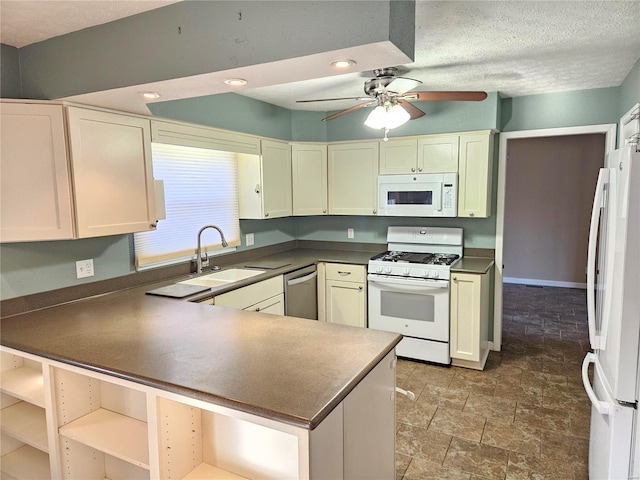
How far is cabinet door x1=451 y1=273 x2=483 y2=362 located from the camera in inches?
141

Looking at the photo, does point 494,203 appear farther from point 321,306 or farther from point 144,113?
point 144,113

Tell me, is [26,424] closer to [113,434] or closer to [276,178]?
[113,434]

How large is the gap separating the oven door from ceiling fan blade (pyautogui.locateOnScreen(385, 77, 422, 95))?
1694 mm

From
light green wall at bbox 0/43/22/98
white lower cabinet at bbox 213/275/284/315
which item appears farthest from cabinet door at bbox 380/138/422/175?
light green wall at bbox 0/43/22/98

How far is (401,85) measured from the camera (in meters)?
2.70

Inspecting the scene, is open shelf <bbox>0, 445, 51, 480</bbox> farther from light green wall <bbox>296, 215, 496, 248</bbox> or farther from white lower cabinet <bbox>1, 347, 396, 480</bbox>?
light green wall <bbox>296, 215, 496, 248</bbox>

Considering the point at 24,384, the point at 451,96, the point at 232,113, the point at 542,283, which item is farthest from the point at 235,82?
the point at 542,283

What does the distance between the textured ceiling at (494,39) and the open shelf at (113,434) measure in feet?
5.04

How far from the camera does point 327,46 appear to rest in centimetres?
148

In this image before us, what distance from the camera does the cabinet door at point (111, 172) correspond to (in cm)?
223

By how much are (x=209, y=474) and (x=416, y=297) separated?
2517 millimetres

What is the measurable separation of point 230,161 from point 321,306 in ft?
5.50

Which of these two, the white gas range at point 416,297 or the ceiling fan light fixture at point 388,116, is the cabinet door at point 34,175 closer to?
the ceiling fan light fixture at point 388,116

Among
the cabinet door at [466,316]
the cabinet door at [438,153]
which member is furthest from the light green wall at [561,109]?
the cabinet door at [466,316]
